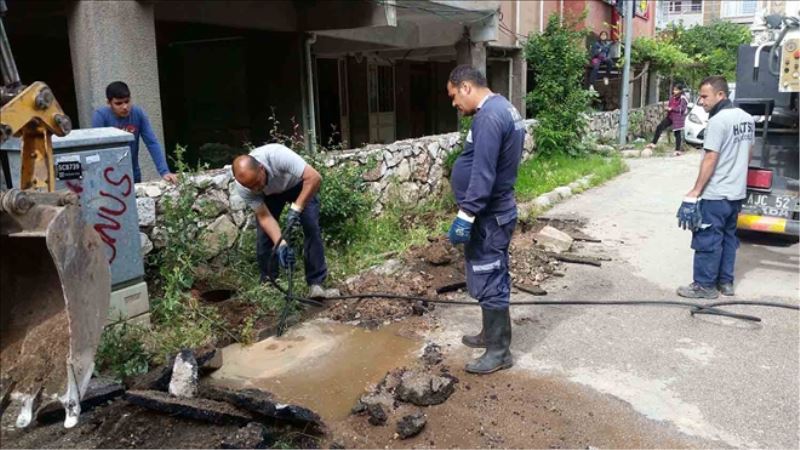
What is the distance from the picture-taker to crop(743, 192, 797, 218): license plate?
620cm

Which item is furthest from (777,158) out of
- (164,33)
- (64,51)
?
(64,51)

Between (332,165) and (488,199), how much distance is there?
9.15 ft

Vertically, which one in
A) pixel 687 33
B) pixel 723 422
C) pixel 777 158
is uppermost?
pixel 687 33

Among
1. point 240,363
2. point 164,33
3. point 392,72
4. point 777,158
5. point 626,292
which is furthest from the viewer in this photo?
point 392,72

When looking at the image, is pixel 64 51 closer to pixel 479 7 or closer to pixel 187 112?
pixel 187 112

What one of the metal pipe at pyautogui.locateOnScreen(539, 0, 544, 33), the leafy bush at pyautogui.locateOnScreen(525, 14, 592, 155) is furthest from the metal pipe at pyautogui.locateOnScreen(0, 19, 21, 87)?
the metal pipe at pyautogui.locateOnScreen(539, 0, 544, 33)

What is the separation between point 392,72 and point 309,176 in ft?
39.7

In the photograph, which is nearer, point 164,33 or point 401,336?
point 401,336

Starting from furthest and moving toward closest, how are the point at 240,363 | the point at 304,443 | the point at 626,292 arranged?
the point at 626,292
the point at 240,363
the point at 304,443

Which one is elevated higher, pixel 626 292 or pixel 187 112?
pixel 187 112

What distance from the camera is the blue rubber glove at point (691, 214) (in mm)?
5145

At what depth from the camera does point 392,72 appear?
53.6ft

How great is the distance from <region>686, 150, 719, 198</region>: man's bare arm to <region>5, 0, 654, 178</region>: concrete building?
3.55 metres

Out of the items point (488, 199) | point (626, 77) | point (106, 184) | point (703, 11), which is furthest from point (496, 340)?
point (703, 11)
